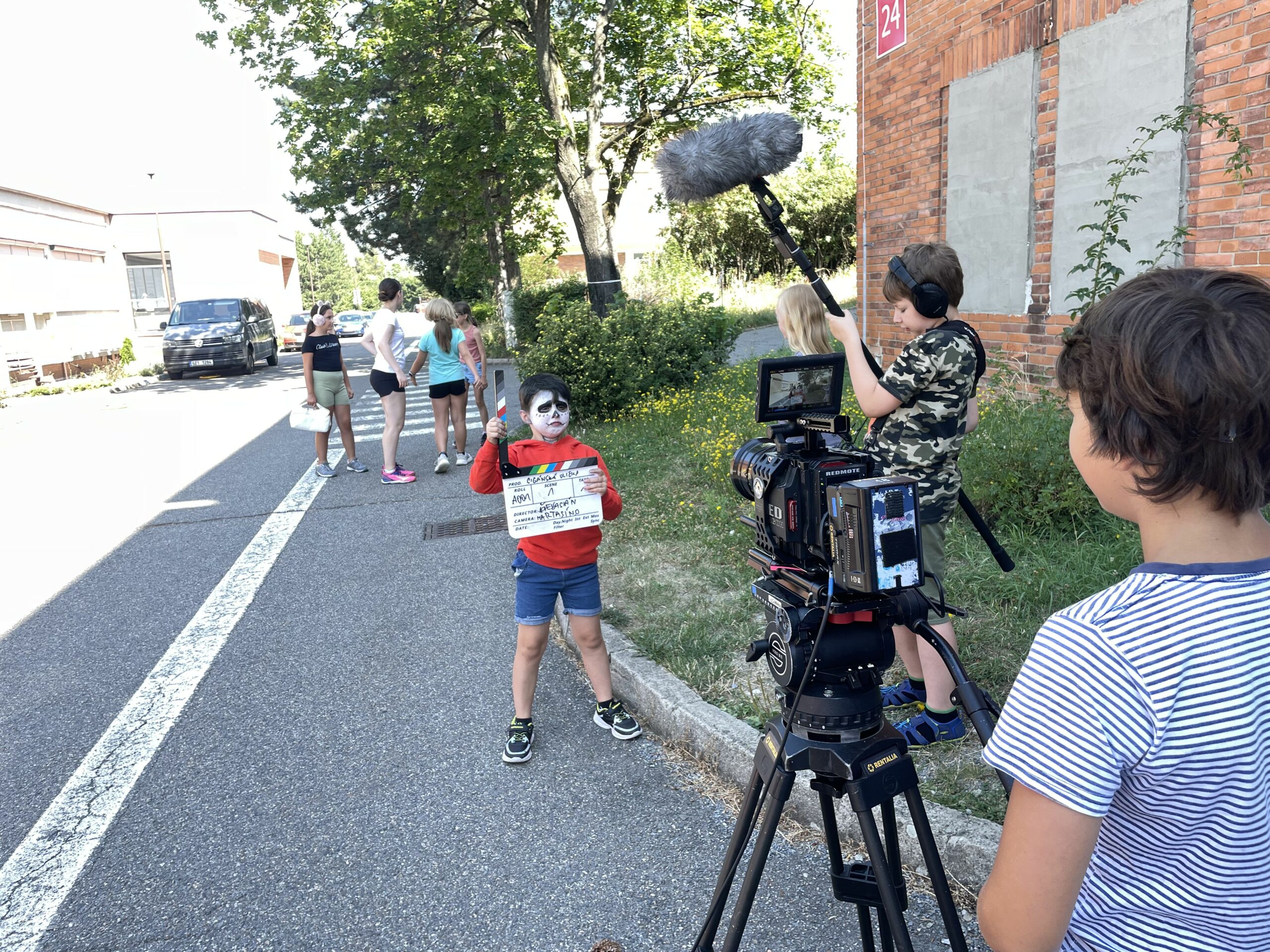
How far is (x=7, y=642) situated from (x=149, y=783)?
2554 millimetres

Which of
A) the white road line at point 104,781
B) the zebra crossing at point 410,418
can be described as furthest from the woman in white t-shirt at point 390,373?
the white road line at point 104,781

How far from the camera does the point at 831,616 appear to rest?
1962 mm

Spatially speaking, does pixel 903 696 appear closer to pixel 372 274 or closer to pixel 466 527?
pixel 466 527

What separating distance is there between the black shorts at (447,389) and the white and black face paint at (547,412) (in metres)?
6.22

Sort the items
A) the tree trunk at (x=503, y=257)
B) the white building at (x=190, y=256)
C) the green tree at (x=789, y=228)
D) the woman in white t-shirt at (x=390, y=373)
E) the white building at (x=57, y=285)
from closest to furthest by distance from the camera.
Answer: the woman in white t-shirt at (x=390, y=373) < the tree trunk at (x=503, y=257) < the white building at (x=57, y=285) < the green tree at (x=789, y=228) < the white building at (x=190, y=256)

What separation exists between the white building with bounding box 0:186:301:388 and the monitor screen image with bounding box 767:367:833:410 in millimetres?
→ 25474

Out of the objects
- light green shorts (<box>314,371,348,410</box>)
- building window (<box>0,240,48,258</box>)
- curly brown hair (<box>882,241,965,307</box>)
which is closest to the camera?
A: curly brown hair (<box>882,241,965,307</box>)

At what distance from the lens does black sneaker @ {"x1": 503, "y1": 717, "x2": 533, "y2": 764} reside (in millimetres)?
3904

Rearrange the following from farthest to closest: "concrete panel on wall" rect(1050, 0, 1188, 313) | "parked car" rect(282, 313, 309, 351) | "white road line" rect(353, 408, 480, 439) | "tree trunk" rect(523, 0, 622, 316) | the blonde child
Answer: "parked car" rect(282, 313, 309, 351), "tree trunk" rect(523, 0, 622, 316), "white road line" rect(353, 408, 480, 439), "concrete panel on wall" rect(1050, 0, 1188, 313), the blonde child

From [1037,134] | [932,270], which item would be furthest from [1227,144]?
[932,270]

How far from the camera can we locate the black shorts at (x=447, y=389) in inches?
389

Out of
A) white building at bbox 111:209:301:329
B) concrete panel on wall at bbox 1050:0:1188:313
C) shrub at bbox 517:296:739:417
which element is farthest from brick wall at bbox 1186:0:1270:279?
white building at bbox 111:209:301:329

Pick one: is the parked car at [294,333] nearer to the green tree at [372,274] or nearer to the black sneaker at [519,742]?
the black sneaker at [519,742]

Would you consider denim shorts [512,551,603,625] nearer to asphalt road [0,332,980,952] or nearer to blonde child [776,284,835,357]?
asphalt road [0,332,980,952]
